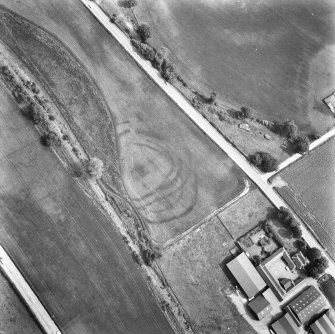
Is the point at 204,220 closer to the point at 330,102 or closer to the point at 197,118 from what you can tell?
the point at 197,118

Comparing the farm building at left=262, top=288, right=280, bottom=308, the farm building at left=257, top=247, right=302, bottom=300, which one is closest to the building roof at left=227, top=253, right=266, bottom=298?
A: the farm building at left=262, top=288, right=280, bottom=308

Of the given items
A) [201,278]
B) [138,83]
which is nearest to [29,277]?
[201,278]

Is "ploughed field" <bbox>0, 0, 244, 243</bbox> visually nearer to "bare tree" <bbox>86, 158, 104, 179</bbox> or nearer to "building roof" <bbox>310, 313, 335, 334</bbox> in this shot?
"bare tree" <bbox>86, 158, 104, 179</bbox>

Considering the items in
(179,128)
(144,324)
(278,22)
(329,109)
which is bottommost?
(144,324)

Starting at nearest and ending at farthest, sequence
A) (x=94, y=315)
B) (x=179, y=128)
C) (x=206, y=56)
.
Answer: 1. (x=94, y=315)
2. (x=179, y=128)
3. (x=206, y=56)

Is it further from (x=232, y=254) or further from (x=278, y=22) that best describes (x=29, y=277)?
(x=278, y=22)
